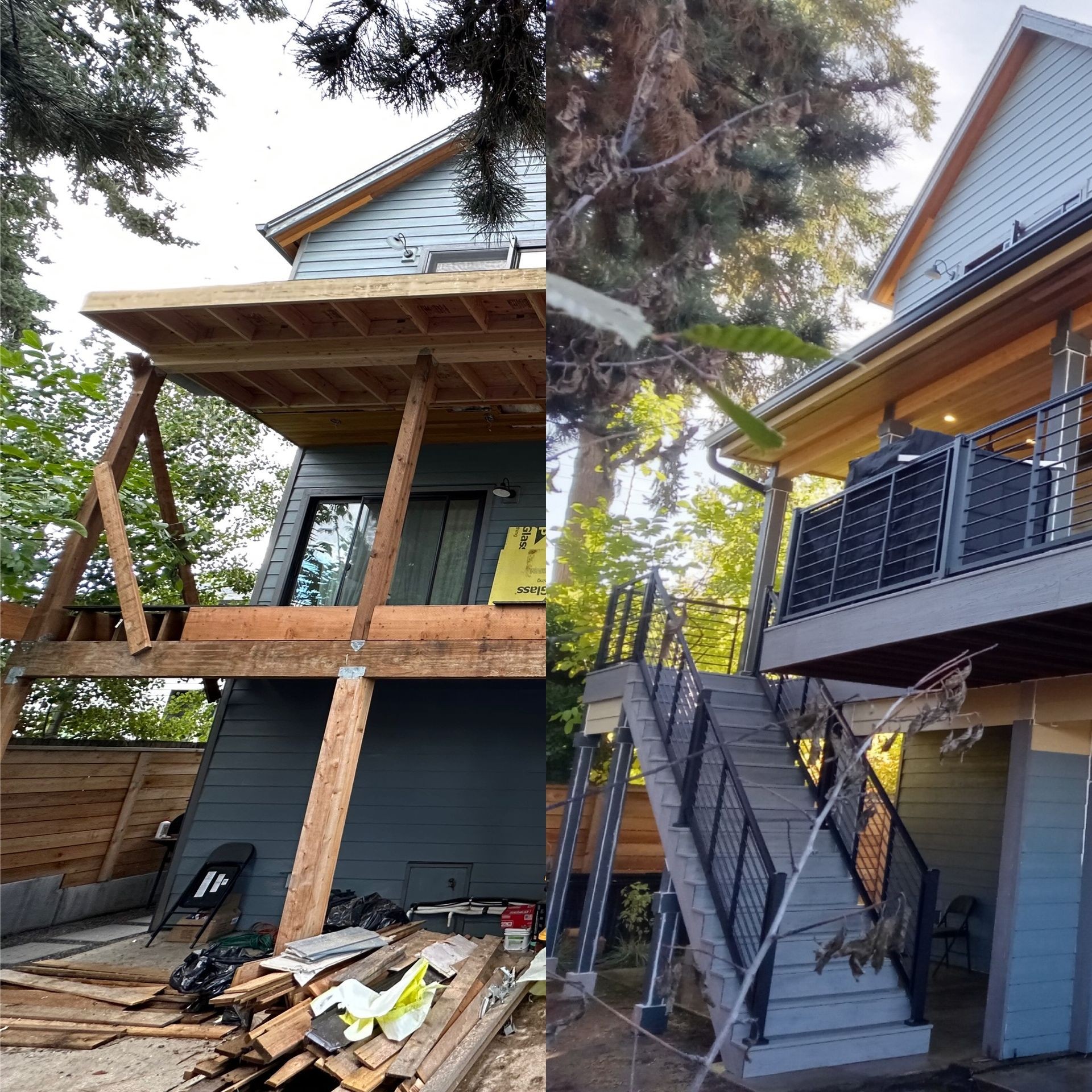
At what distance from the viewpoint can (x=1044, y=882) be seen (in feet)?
1.24

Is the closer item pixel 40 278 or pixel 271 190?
pixel 271 190

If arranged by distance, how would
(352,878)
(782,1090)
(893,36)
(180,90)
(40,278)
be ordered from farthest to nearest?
(352,878) → (40,278) → (180,90) → (893,36) → (782,1090)

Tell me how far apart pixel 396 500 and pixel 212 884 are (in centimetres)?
246

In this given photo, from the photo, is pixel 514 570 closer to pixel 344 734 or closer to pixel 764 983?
pixel 344 734

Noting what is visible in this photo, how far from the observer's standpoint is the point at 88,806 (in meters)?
5.25

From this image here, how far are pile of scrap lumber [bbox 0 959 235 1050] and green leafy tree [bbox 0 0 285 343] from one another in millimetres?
2747

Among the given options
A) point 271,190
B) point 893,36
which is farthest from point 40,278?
point 893,36

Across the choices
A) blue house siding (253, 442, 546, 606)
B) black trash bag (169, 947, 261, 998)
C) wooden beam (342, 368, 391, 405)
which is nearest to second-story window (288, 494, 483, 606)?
blue house siding (253, 442, 546, 606)

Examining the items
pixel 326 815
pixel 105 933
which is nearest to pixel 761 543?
pixel 326 815

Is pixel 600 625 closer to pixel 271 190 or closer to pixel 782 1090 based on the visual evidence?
pixel 782 1090

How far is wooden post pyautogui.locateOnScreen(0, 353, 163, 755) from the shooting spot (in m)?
4.05

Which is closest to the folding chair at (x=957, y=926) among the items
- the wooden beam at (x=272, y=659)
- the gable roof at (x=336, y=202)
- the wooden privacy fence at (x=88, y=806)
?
the wooden beam at (x=272, y=659)

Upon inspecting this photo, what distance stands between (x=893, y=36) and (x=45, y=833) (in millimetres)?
5829

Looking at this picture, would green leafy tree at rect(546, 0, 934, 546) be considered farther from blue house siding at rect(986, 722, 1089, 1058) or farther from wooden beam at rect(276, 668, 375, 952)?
wooden beam at rect(276, 668, 375, 952)
